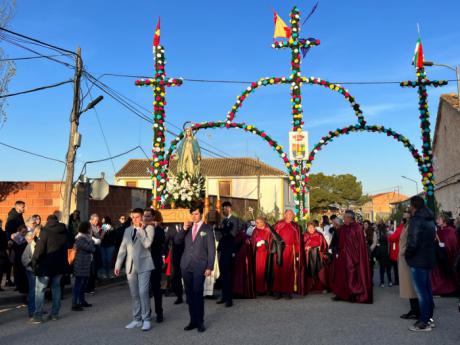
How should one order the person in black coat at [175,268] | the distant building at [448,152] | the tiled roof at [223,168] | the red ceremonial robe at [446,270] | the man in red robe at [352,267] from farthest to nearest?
1. the tiled roof at [223,168]
2. the distant building at [448,152]
3. the red ceremonial robe at [446,270]
4. the person in black coat at [175,268]
5. the man in red robe at [352,267]

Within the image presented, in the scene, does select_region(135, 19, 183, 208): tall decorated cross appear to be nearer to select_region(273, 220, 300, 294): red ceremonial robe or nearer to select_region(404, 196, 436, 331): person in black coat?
select_region(273, 220, 300, 294): red ceremonial robe

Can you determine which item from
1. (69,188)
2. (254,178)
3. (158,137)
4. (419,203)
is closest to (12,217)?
(69,188)

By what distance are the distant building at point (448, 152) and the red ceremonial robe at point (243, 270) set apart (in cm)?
1773

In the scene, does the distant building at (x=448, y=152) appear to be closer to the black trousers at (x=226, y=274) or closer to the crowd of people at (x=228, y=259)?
the crowd of people at (x=228, y=259)

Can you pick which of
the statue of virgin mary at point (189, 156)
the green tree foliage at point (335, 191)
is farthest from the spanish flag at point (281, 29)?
the green tree foliage at point (335, 191)

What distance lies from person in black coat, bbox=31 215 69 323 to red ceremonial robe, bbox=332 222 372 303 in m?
5.37

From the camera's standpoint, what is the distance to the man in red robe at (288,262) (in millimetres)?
10312

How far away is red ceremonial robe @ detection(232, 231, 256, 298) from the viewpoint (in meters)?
10.3

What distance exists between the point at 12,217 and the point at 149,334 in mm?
6327

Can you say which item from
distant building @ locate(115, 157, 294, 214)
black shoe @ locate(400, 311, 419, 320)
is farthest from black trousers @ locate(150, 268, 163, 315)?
distant building @ locate(115, 157, 294, 214)

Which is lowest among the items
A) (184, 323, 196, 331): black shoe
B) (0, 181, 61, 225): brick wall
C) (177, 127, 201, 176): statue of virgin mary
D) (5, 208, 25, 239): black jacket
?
(184, 323, 196, 331): black shoe

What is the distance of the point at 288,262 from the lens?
10367 millimetres

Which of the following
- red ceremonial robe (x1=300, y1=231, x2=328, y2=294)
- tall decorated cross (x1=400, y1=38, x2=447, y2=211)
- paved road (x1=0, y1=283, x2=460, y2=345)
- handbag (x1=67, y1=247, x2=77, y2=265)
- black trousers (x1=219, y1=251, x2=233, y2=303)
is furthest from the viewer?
tall decorated cross (x1=400, y1=38, x2=447, y2=211)

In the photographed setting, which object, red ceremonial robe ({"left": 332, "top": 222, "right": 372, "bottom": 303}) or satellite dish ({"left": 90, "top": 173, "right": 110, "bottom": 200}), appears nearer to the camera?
red ceremonial robe ({"left": 332, "top": 222, "right": 372, "bottom": 303})
